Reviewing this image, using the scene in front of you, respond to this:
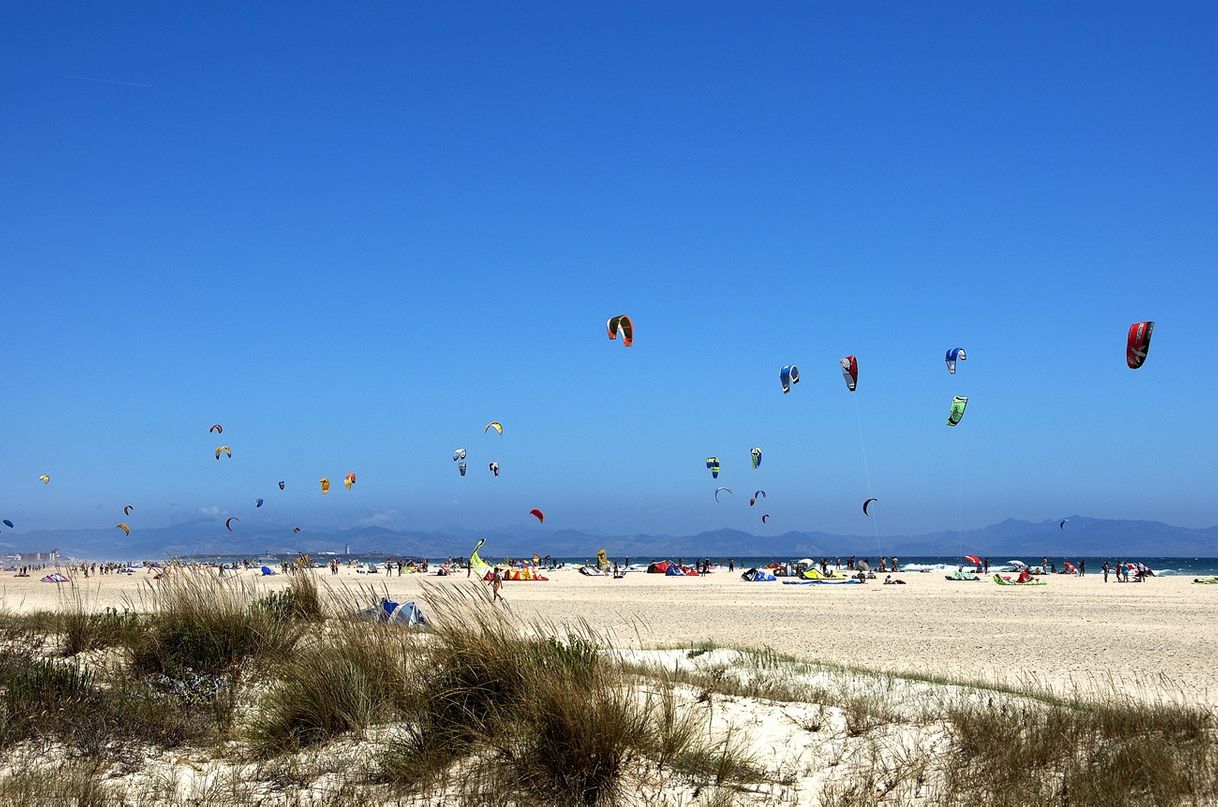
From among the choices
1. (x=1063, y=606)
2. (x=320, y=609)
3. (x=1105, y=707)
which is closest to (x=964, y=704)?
(x=1105, y=707)

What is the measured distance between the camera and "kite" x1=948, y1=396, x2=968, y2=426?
27531 millimetres

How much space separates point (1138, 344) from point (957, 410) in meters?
11.1

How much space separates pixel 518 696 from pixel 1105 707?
3.67 meters

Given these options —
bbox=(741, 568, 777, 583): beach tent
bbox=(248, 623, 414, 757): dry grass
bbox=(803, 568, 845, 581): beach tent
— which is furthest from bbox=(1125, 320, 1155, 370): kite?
bbox=(741, 568, 777, 583): beach tent

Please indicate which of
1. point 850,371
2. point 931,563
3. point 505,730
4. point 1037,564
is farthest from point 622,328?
point 931,563

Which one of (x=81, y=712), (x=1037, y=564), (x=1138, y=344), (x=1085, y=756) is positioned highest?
(x=1138, y=344)

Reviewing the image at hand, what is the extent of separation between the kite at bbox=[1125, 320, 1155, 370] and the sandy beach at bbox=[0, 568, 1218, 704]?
5.43 metres

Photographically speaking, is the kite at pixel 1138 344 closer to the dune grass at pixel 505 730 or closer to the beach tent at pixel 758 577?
the dune grass at pixel 505 730

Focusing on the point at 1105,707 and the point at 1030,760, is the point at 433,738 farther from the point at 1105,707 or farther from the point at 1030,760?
the point at 1105,707

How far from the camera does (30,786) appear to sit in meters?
3.89

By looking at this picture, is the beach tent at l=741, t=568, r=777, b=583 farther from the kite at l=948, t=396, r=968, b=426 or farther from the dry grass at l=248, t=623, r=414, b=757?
the dry grass at l=248, t=623, r=414, b=757

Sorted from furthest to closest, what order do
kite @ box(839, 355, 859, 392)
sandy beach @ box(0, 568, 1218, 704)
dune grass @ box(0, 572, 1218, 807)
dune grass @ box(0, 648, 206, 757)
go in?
1. kite @ box(839, 355, 859, 392)
2. sandy beach @ box(0, 568, 1218, 704)
3. dune grass @ box(0, 648, 206, 757)
4. dune grass @ box(0, 572, 1218, 807)

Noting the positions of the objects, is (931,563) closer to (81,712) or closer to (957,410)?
(957,410)

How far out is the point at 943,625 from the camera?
19.3 metres
